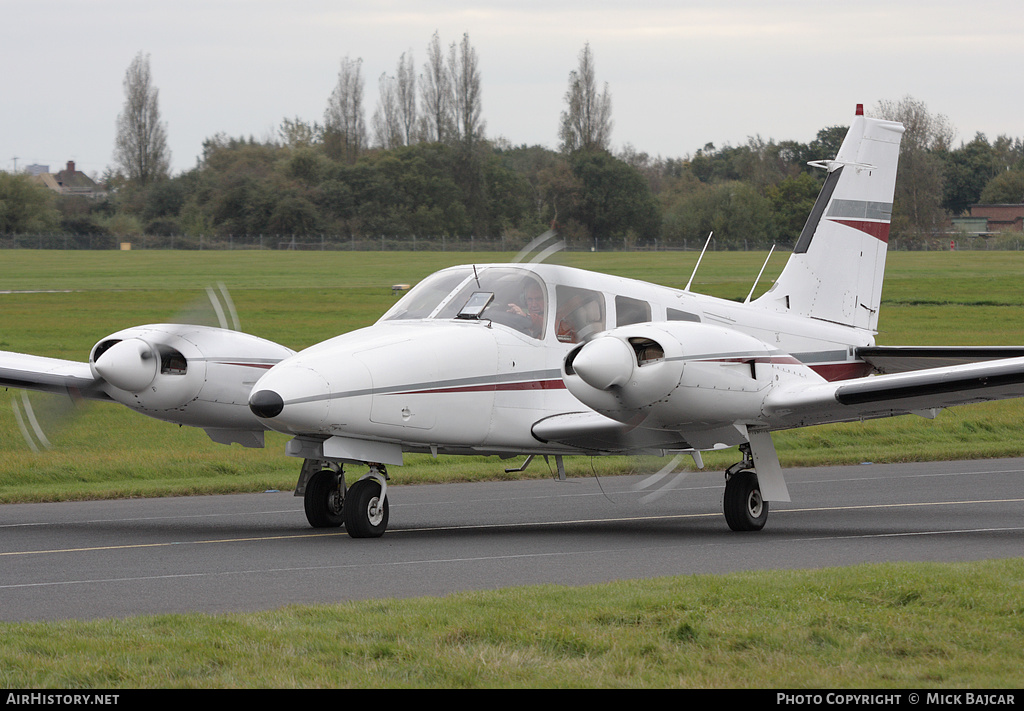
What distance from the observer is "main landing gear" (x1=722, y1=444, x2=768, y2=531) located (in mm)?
13016

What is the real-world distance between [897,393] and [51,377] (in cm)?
906

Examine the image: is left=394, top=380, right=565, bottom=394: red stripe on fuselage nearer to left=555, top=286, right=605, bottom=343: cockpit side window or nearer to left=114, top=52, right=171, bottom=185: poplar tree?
left=555, top=286, right=605, bottom=343: cockpit side window

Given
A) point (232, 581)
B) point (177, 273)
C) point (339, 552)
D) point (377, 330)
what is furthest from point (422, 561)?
point (177, 273)

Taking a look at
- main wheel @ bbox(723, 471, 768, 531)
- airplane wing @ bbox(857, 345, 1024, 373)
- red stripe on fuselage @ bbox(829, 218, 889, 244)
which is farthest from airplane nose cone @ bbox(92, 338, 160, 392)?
red stripe on fuselage @ bbox(829, 218, 889, 244)

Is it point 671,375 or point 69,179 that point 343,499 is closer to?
point 671,375

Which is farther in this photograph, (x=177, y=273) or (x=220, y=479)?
(x=177, y=273)

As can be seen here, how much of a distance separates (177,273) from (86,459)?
51.8 m

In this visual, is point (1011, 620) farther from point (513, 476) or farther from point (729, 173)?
point (729, 173)

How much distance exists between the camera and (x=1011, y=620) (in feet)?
24.7

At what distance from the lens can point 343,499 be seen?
1347 centimetres

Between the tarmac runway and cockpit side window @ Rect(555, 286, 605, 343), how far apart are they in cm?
166

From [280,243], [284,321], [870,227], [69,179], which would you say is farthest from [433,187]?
[69,179]

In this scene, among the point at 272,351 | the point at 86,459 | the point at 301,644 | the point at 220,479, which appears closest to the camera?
the point at 301,644

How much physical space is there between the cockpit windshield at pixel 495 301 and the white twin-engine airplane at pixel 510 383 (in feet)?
0.06
